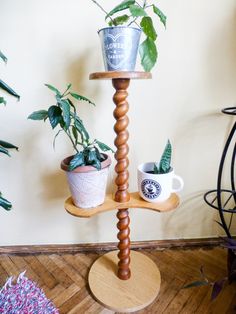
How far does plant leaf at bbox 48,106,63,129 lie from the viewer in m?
0.80

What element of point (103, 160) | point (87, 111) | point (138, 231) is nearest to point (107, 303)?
point (138, 231)

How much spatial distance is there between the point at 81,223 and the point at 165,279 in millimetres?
544

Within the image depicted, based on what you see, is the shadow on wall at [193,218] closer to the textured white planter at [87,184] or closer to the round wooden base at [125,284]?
the round wooden base at [125,284]

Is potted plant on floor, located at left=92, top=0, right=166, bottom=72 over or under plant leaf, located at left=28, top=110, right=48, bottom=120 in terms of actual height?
over

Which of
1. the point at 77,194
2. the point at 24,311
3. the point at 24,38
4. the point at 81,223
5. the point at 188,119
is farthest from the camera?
the point at 81,223

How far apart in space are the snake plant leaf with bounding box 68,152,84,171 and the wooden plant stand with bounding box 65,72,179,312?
15 centimetres

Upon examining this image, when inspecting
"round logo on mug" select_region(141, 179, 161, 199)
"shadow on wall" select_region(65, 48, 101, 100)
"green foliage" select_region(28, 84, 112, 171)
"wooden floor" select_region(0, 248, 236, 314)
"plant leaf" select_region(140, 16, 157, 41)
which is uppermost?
"plant leaf" select_region(140, 16, 157, 41)

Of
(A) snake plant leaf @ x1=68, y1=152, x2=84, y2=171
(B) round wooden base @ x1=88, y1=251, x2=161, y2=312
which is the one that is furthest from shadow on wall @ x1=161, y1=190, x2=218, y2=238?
(A) snake plant leaf @ x1=68, y1=152, x2=84, y2=171

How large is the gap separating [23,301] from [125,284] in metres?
0.51

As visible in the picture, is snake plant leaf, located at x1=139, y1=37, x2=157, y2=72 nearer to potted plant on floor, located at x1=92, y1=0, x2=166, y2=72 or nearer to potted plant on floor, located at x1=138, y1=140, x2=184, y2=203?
potted plant on floor, located at x1=92, y1=0, x2=166, y2=72

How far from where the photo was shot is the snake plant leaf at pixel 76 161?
85 cm

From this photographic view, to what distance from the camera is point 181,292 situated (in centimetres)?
108

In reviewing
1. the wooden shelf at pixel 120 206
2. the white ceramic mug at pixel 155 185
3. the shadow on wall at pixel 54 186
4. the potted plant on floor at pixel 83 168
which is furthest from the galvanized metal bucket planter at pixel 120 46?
the shadow on wall at pixel 54 186

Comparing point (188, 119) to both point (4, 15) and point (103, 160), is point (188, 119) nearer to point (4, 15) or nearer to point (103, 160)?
point (103, 160)
